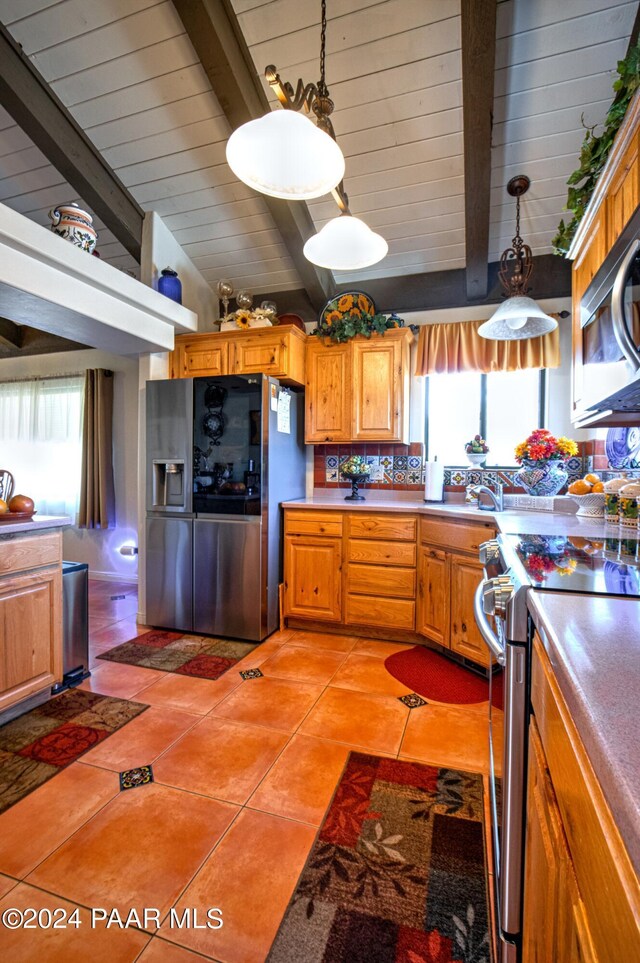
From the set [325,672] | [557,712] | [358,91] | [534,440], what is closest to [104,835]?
[325,672]

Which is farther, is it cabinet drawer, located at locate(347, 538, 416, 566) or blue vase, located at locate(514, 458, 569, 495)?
cabinet drawer, located at locate(347, 538, 416, 566)

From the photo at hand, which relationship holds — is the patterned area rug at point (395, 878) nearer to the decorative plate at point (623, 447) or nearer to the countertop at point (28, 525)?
the countertop at point (28, 525)

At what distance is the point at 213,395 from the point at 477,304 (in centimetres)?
210

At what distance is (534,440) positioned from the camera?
2.58 meters

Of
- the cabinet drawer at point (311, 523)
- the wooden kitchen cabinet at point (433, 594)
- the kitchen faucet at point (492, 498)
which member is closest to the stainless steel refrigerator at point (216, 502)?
the cabinet drawer at point (311, 523)

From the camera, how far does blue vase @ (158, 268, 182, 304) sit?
319 cm

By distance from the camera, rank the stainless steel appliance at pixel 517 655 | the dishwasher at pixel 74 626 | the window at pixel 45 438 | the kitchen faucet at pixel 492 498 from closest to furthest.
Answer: the stainless steel appliance at pixel 517 655 → the dishwasher at pixel 74 626 → the kitchen faucet at pixel 492 498 → the window at pixel 45 438

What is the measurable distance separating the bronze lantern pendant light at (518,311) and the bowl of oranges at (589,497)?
0.89m

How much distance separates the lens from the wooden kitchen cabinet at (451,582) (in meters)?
2.45

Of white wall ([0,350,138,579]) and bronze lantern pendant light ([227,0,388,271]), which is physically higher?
bronze lantern pendant light ([227,0,388,271])

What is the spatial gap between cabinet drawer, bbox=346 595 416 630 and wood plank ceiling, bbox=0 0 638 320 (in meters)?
2.44

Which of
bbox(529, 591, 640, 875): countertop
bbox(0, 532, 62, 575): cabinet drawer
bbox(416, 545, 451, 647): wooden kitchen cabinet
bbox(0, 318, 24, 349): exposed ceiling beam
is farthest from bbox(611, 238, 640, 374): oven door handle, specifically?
bbox(0, 318, 24, 349): exposed ceiling beam

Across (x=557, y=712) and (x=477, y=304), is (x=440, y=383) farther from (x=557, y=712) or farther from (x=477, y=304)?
(x=557, y=712)

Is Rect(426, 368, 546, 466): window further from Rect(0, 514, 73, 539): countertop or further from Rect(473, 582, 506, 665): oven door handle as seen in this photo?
Rect(0, 514, 73, 539): countertop
